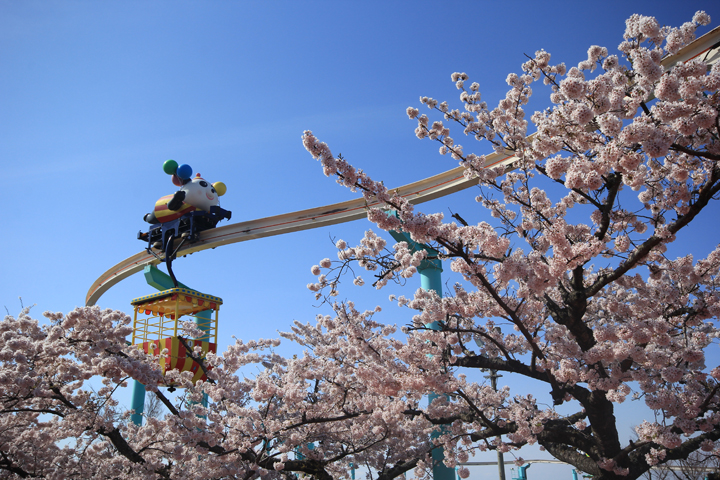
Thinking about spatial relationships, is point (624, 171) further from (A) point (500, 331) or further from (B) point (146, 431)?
(B) point (146, 431)

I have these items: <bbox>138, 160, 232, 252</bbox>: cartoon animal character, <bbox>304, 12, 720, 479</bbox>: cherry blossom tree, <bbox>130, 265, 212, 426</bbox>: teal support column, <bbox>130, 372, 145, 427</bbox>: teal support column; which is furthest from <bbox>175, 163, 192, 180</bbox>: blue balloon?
<bbox>304, 12, 720, 479</bbox>: cherry blossom tree

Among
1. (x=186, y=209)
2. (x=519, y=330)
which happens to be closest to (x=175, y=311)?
(x=186, y=209)

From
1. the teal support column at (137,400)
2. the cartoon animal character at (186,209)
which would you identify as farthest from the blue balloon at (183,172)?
the teal support column at (137,400)

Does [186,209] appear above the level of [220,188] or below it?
below

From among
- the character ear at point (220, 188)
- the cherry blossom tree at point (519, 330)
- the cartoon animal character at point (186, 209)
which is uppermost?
the character ear at point (220, 188)

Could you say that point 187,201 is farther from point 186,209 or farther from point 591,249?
point 591,249

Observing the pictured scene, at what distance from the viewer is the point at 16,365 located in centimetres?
598

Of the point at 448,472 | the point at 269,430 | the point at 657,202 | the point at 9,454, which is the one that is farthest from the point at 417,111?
the point at 9,454

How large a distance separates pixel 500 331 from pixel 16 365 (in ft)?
23.8

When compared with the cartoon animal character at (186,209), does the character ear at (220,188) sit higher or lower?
higher

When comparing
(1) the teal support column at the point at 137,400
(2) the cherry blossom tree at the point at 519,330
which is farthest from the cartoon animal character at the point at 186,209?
(2) the cherry blossom tree at the point at 519,330

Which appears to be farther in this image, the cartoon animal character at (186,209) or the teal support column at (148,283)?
the teal support column at (148,283)

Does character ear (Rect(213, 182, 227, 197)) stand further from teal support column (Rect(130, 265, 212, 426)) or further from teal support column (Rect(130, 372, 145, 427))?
teal support column (Rect(130, 372, 145, 427))

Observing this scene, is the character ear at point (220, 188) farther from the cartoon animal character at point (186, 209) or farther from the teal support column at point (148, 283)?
the teal support column at point (148, 283)
